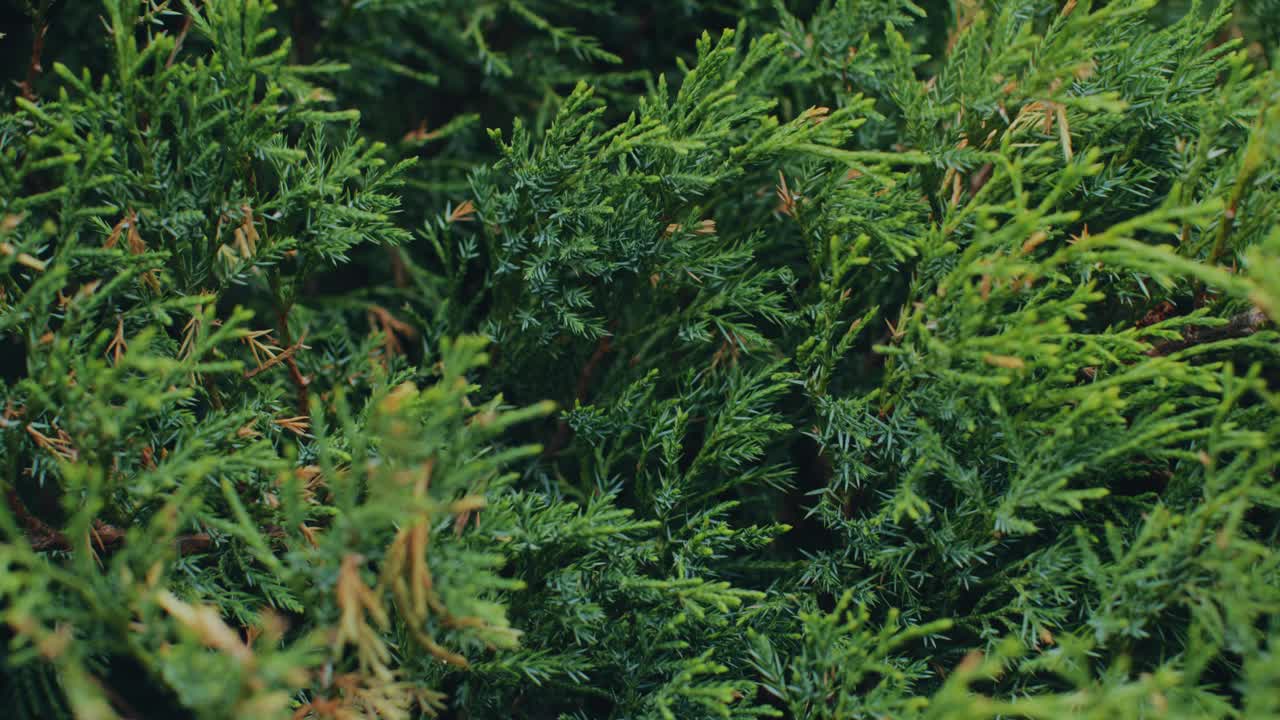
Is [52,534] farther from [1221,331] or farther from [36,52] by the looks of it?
[1221,331]

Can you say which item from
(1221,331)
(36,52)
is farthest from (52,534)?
(1221,331)

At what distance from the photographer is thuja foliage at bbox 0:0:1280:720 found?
1.44 m

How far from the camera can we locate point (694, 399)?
6.45 ft

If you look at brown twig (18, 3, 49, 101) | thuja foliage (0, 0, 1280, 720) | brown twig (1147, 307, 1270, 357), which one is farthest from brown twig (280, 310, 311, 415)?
brown twig (1147, 307, 1270, 357)

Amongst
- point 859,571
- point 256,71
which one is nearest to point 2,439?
point 256,71

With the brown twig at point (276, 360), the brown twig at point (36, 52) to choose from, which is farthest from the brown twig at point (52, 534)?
the brown twig at point (36, 52)

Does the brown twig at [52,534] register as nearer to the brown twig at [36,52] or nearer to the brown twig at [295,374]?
the brown twig at [295,374]

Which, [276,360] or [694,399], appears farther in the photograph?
[694,399]

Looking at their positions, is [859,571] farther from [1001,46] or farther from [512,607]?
[1001,46]

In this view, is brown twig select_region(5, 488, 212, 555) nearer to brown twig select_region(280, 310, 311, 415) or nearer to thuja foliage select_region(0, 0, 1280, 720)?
thuja foliage select_region(0, 0, 1280, 720)

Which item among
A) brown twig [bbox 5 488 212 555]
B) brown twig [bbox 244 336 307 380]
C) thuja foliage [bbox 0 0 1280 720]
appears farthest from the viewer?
brown twig [bbox 244 336 307 380]

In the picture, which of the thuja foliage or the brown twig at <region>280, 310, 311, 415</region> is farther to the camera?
the brown twig at <region>280, 310, 311, 415</region>

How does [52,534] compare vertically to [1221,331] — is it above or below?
below

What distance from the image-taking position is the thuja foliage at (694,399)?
1441mm
